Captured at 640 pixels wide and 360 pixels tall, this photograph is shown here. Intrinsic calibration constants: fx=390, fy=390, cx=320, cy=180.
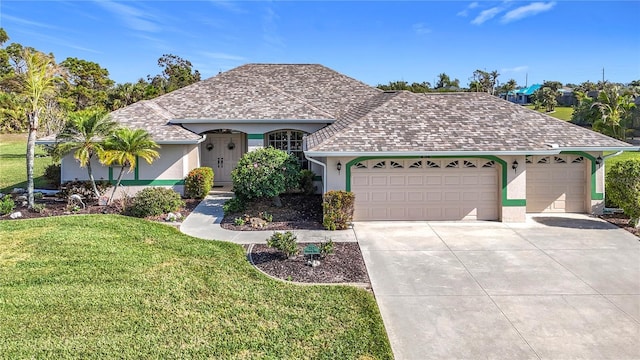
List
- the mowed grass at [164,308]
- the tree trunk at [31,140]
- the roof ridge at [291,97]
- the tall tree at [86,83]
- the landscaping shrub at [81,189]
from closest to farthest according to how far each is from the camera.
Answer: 1. the mowed grass at [164,308]
2. the tree trunk at [31,140]
3. the landscaping shrub at [81,189]
4. the roof ridge at [291,97]
5. the tall tree at [86,83]

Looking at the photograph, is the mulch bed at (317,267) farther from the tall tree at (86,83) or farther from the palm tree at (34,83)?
the tall tree at (86,83)

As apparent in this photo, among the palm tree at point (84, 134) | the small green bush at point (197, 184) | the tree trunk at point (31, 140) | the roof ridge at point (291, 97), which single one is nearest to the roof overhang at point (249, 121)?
the roof ridge at point (291, 97)

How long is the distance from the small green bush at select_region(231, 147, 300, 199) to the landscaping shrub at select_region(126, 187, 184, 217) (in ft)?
7.53

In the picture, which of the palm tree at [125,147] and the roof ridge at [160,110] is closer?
the palm tree at [125,147]

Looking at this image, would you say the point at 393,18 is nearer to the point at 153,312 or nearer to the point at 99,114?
the point at 99,114

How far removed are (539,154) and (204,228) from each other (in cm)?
1059

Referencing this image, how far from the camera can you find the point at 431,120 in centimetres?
1396

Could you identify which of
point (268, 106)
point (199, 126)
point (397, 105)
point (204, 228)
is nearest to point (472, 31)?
point (397, 105)

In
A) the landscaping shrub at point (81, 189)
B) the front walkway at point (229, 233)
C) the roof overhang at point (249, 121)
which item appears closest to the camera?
the front walkway at point (229, 233)

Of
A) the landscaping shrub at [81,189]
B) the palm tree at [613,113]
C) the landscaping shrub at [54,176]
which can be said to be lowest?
the landscaping shrub at [81,189]

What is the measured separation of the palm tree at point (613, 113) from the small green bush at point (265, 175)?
3199cm

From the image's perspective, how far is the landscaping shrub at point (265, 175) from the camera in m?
13.2

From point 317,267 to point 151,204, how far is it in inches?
279

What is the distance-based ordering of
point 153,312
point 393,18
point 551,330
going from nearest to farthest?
point 551,330
point 153,312
point 393,18
